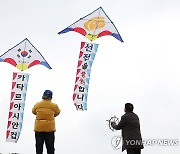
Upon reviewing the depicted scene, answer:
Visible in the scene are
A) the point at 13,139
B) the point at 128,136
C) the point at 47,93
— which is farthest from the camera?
the point at 13,139

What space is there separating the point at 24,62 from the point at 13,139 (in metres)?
3.39

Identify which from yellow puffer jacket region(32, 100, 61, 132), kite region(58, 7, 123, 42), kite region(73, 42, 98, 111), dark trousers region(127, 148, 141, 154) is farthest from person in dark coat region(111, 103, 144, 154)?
kite region(58, 7, 123, 42)

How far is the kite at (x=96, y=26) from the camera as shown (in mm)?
16688

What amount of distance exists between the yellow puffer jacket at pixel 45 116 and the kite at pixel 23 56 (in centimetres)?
715

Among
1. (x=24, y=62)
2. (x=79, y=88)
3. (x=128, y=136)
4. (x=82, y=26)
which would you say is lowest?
(x=128, y=136)

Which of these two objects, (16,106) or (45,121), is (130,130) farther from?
(16,106)

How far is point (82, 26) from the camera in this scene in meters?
16.7

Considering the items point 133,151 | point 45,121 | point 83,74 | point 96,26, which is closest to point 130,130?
point 133,151

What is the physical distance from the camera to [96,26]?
659 inches

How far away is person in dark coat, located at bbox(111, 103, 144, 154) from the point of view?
830 centimetres

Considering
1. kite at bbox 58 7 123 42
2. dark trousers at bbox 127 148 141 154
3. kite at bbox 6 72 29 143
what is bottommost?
dark trousers at bbox 127 148 141 154

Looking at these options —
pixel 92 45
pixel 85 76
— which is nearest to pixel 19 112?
pixel 85 76

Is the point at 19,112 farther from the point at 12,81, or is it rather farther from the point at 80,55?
the point at 80,55

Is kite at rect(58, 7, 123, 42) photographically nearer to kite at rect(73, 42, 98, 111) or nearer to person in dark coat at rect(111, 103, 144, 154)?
kite at rect(73, 42, 98, 111)
